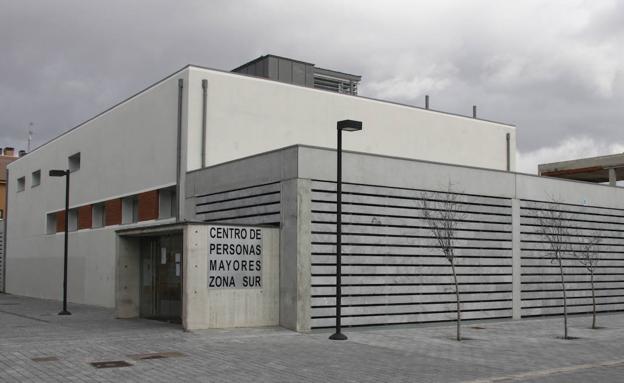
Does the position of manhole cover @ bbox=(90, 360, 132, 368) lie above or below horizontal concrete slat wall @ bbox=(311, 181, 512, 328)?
below

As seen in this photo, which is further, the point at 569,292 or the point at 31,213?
the point at 31,213

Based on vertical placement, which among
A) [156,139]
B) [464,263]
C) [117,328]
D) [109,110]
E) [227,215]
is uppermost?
[109,110]

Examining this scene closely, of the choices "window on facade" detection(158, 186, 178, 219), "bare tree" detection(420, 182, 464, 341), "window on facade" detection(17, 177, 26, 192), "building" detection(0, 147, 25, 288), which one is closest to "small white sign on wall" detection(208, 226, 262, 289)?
"bare tree" detection(420, 182, 464, 341)

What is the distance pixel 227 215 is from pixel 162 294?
2671 millimetres

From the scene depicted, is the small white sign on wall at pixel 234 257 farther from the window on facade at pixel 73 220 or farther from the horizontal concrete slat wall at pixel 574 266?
the window on facade at pixel 73 220

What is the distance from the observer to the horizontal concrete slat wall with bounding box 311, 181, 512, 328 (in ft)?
53.4

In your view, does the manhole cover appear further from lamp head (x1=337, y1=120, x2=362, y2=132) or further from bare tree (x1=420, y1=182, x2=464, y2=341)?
bare tree (x1=420, y1=182, x2=464, y2=341)

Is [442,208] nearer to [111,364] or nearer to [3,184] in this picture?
[111,364]

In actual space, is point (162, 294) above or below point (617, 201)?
below

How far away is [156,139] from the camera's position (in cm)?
2286

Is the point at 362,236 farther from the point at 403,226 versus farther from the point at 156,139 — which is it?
the point at 156,139

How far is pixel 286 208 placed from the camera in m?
16.2

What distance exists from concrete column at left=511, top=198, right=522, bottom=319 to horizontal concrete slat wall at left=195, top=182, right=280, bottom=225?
7.58m

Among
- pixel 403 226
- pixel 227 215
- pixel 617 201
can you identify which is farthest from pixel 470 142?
pixel 227 215
